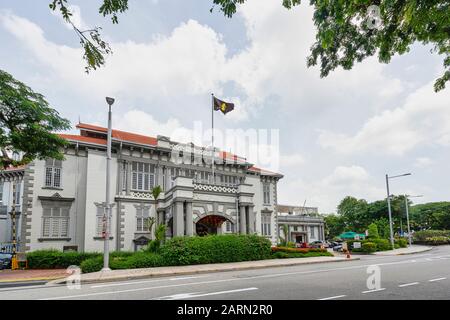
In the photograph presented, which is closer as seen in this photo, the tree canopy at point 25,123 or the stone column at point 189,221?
the tree canopy at point 25,123

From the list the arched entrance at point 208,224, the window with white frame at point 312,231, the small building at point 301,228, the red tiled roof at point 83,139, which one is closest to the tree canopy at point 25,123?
the red tiled roof at point 83,139

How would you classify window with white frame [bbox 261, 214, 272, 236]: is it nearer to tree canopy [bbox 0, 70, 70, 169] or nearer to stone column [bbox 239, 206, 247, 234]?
stone column [bbox 239, 206, 247, 234]

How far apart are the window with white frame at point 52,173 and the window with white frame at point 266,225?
20141mm

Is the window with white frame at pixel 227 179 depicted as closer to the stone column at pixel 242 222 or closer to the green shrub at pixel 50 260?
the stone column at pixel 242 222

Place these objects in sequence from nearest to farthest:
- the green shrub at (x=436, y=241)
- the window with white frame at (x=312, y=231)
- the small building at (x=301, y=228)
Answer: the green shrub at (x=436, y=241), the small building at (x=301, y=228), the window with white frame at (x=312, y=231)

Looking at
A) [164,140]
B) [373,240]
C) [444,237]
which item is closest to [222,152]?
[164,140]

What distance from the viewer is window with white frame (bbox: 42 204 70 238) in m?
23.1

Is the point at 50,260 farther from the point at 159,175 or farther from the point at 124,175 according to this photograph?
the point at 159,175

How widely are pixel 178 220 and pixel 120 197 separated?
5.82 m

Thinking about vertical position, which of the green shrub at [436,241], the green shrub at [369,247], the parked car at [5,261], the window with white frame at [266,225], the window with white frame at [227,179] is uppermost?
the window with white frame at [227,179]

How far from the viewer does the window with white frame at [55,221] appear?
23141mm
